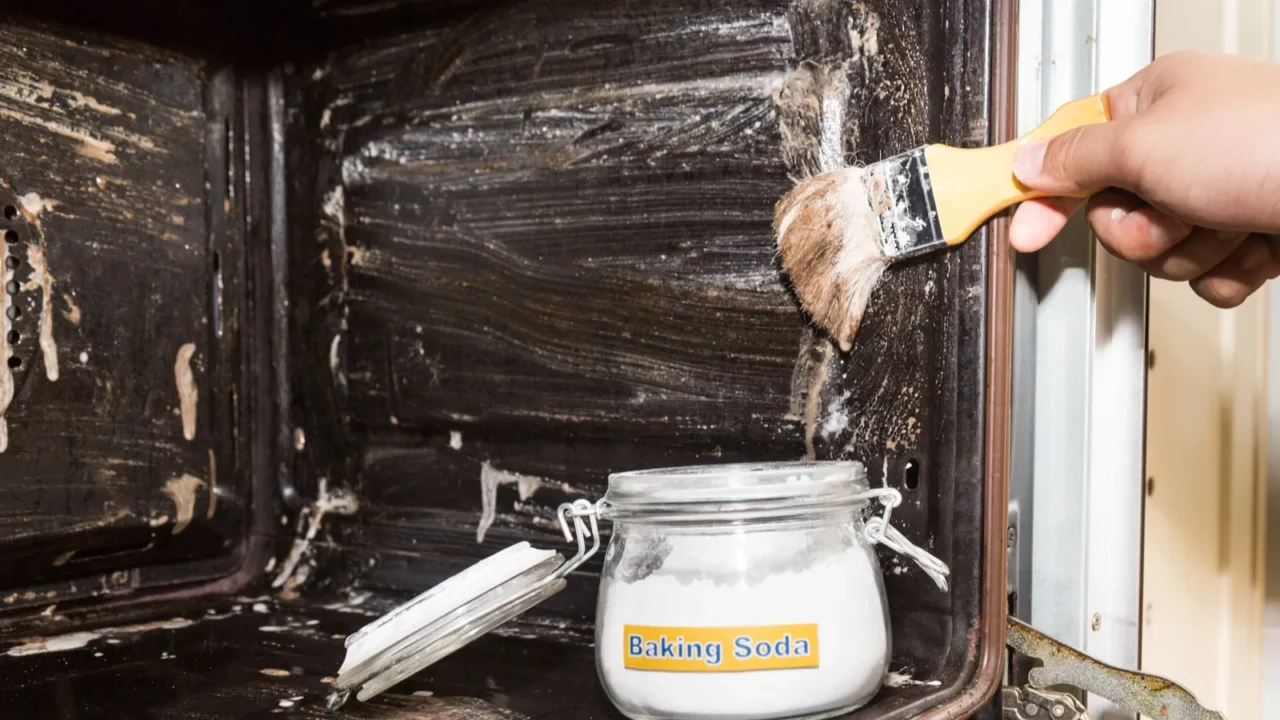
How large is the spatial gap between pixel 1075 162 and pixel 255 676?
617 millimetres

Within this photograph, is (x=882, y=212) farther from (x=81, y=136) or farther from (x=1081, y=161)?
(x=81, y=136)

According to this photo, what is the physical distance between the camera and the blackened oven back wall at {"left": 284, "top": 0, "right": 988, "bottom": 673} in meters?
0.66

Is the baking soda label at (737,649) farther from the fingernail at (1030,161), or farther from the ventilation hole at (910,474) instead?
the fingernail at (1030,161)

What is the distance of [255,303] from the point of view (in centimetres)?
97

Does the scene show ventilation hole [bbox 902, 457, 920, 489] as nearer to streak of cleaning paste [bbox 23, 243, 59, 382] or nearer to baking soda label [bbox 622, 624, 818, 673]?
baking soda label [bbox 622, 624, 818, 673]

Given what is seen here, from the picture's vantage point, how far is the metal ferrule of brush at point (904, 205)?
0.64 meters

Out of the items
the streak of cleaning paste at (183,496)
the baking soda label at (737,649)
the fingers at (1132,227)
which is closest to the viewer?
the baking soda label at (737,649)

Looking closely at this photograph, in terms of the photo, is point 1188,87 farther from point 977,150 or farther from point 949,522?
point 949,522

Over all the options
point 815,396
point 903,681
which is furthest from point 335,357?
point 903,681

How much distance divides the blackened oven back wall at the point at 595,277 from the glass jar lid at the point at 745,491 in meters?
0.11

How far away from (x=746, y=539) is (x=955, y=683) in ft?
0.58

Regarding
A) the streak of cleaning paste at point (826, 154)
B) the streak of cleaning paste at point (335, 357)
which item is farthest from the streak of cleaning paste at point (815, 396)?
the streak of cleaning paste at point (335, 357)

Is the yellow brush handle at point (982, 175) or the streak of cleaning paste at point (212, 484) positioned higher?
the yellow brush handle at point (982, 175)

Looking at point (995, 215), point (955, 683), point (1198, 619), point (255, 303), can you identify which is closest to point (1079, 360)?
point (995, 215)
